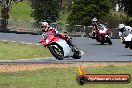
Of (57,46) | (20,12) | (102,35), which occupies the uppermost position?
→ (57,46)

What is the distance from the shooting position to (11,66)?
17.2m

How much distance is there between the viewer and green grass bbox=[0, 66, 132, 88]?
11.6m

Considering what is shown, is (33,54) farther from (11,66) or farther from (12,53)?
(11,66)

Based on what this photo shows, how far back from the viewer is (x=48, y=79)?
42.9 feet

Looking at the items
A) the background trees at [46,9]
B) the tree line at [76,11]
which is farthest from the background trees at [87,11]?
the background trees at [46,9]

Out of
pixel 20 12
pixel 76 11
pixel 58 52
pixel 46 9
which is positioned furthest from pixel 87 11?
pixel 20 12

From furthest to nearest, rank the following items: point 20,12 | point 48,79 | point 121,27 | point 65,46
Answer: point 20,12 < point 121,27 < point 65,46 < point 48,79

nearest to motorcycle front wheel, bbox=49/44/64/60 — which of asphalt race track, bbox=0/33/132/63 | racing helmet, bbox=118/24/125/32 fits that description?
asphalt race track, bbox=0/33/132/63

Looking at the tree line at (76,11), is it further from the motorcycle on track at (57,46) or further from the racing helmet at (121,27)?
the motorcycle on track at (57,46)

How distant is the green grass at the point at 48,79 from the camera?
11625 millimetres

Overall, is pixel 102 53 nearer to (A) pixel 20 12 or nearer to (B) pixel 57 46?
(B) pixel 57 46

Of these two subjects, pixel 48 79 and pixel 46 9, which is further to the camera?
pixel 46 9

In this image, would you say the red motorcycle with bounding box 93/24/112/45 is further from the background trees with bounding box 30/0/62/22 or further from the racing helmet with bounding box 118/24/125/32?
the background trees with bounding box 30/0/62/22

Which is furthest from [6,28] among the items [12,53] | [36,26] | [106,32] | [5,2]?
[12,53]
